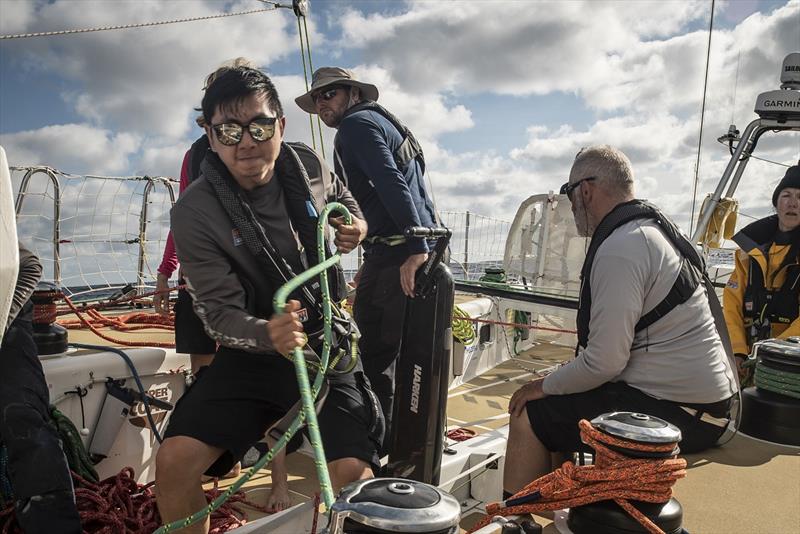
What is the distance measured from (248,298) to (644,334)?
4.36ft

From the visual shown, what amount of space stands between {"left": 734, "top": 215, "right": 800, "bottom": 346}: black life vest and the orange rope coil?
299cm

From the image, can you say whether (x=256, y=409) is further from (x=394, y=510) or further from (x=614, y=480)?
(x=614, y=480)

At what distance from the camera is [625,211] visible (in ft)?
7.30

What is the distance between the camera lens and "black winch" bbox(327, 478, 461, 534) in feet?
3.61

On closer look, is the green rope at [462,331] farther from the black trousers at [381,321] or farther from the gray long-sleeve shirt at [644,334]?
the gray long-sleeve shirt at [644,334]

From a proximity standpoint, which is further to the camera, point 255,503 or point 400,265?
point 255,503

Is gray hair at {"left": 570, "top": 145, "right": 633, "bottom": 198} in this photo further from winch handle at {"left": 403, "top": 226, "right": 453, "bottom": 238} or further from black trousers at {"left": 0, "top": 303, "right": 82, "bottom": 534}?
black trousers at {"left": 0, "top": 303, "right": 82, "bottom": 534}

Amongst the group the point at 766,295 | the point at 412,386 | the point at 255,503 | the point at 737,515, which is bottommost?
the point at 255,503

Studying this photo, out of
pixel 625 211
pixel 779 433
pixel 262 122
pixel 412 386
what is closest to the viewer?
pixel 262 122

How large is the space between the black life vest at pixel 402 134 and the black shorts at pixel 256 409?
1.14 meters

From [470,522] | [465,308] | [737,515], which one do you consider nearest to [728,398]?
[737,515]

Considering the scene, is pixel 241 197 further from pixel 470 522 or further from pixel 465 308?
pixel 465 308

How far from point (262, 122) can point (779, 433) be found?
2.95 m

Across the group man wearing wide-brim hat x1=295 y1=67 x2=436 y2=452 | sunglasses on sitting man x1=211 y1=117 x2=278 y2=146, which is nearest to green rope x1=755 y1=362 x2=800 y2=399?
man wearing wide-brim hat x1=295 y1=67 x2=436 y2=452
